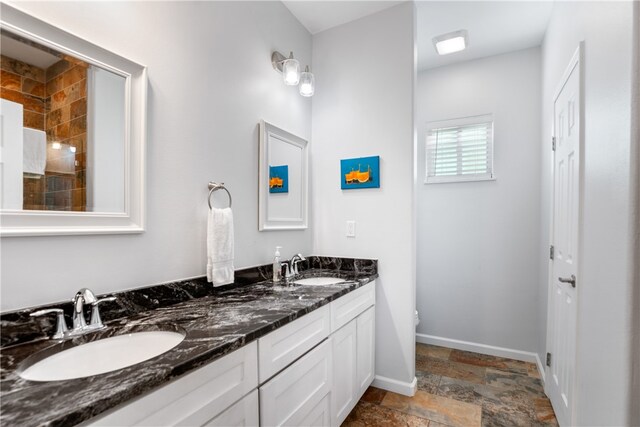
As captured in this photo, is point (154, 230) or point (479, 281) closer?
point (154, 230)

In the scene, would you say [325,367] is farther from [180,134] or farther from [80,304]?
[180,134]

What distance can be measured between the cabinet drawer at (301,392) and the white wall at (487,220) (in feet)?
6.19

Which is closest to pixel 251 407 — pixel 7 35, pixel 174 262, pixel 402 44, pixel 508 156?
pixel 174 262

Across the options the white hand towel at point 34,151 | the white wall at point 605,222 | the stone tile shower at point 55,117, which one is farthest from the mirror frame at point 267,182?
the white wall at point 605,222

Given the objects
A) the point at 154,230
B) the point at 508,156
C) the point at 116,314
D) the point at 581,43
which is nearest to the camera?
the point at 116,314

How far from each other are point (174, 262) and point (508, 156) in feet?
9.38

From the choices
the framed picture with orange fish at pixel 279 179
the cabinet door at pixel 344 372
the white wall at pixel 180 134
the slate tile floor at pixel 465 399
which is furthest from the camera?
the framed picture with orange fish at pixel 279 179

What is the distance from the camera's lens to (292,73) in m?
2.01

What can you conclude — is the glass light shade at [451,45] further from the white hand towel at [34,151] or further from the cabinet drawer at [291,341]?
the white hand towel at [34,151]

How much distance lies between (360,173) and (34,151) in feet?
6.05

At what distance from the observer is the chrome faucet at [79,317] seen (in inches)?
39.0

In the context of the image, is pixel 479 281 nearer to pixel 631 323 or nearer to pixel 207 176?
pixel 631 323

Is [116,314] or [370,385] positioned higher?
[116,314]

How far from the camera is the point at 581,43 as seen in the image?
150 centimetres
